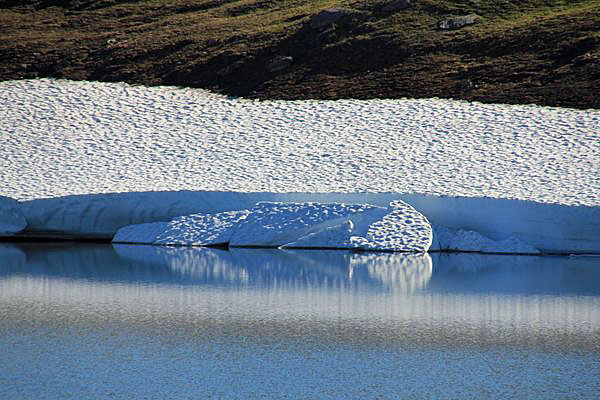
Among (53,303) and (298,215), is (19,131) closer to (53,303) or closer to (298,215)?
(298,215)

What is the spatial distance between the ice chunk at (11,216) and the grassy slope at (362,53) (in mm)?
9750

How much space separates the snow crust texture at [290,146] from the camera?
16.2 m

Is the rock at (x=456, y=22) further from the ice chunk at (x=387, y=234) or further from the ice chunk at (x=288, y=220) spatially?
the ice chunk at (x=288, y=220)

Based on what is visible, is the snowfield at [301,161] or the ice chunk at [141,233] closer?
the snowfield at [301,161]

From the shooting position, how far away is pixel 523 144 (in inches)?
709

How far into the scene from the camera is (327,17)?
95.3 ft

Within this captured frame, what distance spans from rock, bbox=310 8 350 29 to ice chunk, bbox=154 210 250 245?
14.7 meters

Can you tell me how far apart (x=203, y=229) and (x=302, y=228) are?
1757 millimetres

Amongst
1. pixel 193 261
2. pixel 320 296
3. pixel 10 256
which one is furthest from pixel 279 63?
pixel 320 296

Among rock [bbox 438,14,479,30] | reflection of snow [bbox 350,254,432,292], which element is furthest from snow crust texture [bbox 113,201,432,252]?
rock [bbox 438,14,479,30]

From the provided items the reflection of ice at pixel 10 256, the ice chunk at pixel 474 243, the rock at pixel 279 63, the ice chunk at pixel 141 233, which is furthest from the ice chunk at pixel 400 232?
the rock at pixel 279 63

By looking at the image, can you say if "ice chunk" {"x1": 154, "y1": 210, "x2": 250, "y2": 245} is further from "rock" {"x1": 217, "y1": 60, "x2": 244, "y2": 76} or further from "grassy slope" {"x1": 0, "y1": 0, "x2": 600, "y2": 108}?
"rock" {"x1": 217, "y1": 60, "x2": 244, "y2": 76}

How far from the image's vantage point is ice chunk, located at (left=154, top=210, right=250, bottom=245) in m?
15.1

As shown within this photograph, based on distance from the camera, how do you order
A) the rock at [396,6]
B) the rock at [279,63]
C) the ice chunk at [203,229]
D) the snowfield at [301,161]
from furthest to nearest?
1. the rock at [396,6]
2. the rock at [279,63]
3. the ice chunk at [203,229]
4. the snowfield at [301,161]
